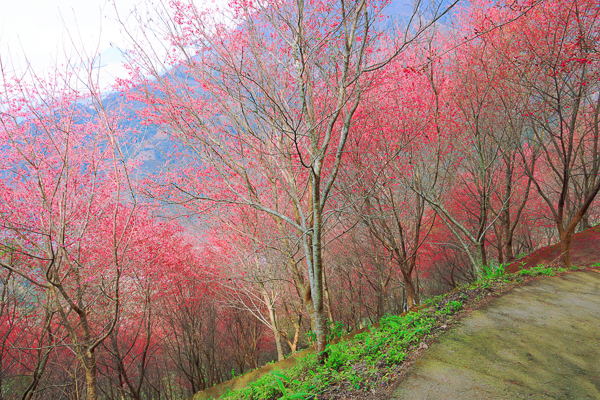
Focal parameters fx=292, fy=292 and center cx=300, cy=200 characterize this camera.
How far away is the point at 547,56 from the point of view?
6.45 meters

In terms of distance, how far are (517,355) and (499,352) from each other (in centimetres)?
16

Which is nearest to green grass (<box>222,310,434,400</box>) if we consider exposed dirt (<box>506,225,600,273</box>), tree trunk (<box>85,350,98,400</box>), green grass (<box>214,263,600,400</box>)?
green grass (<box>214,263,600,400</box>)

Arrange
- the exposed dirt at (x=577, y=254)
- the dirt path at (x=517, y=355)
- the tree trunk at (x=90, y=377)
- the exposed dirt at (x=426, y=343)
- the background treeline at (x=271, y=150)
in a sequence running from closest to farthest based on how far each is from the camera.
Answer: the dirt path at (x=517, y=355) < the exposed dirt at (x=426, y=343) < the background treeline at (x=271, y=150) < the tree trunk at (x=90, y=377) < the exposed dirt at (x=577, y=254)

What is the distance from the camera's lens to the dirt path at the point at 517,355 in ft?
8.61

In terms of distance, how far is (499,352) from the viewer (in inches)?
126

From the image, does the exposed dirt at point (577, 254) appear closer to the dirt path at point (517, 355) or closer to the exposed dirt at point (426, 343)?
the exposed dirt at point (426, 343)

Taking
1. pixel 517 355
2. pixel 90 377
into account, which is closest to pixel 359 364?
pixel 517 355

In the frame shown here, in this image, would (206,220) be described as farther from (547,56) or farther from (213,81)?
(547,56)

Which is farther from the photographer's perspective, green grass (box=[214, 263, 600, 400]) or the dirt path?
green grass (box=[214, 263, 600, 400])

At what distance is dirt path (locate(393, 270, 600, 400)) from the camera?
262cm

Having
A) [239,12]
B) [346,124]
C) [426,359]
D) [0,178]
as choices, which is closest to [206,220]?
[0,178]

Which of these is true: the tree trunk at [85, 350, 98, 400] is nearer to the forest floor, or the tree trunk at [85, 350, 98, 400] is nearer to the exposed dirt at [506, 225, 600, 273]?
the forest floor

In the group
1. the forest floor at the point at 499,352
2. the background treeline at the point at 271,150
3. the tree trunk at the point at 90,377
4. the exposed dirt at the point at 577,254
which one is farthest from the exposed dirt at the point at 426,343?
the tree trunk at the point at 90,377

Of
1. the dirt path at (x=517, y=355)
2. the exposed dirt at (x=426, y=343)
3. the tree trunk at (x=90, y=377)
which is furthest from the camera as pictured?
the tree trunk at (x=90, y=377)
